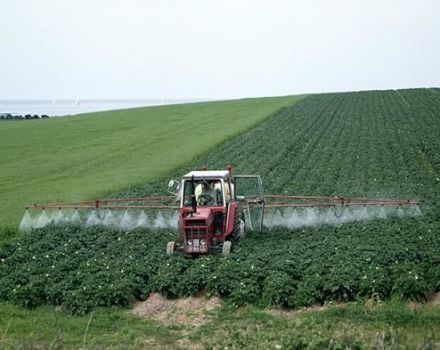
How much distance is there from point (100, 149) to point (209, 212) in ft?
84.5

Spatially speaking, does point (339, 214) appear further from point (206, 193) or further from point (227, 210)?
point (206, 193)

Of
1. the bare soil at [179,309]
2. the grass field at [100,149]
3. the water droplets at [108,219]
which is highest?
the water droplets at [108,219]

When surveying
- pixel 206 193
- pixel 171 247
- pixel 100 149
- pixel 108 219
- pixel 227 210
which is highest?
pixel 206 193

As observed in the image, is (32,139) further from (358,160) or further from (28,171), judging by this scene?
(358,160)

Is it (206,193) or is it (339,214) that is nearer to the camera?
(206,193)

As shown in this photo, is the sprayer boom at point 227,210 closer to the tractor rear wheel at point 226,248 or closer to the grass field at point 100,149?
the tractor rear wheel at point 226,248

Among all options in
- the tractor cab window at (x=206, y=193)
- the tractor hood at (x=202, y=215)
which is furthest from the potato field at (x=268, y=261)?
the tractor cab window at (x=206, y=193)

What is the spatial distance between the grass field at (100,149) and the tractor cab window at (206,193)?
6220mm

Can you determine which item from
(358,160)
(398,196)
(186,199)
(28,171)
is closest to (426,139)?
(358,160)

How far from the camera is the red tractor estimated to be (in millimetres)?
14047

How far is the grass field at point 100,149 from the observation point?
2525 cm

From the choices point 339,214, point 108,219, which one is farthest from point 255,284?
point 108,219

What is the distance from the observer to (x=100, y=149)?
39188mm

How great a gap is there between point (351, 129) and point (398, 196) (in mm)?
20645
